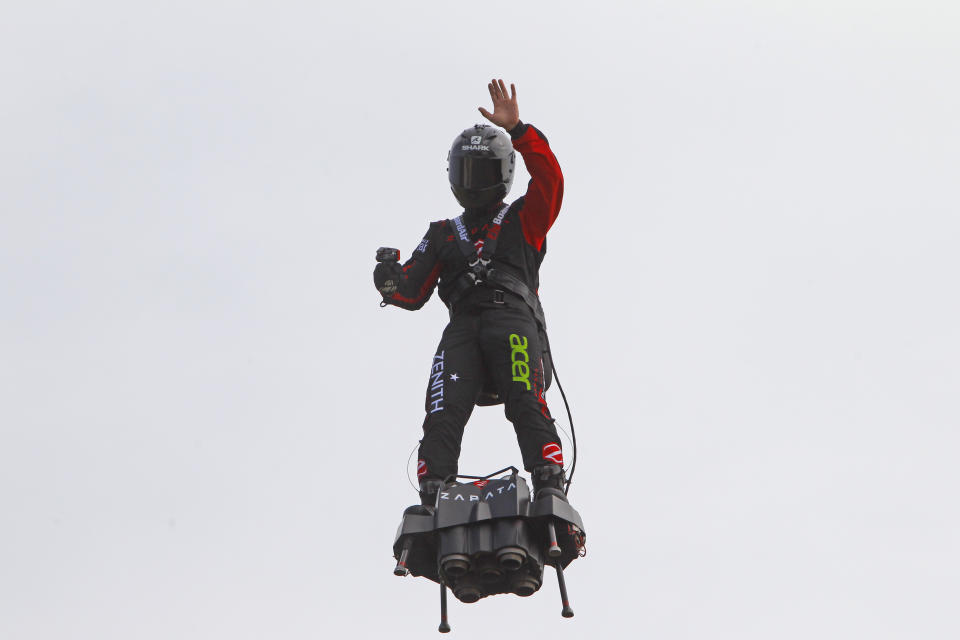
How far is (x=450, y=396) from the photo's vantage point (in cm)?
1205

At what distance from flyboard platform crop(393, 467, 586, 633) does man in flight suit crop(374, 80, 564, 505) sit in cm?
38

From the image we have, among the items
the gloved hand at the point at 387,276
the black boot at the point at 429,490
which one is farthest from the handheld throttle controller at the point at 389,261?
the black boot at the point at 429,490

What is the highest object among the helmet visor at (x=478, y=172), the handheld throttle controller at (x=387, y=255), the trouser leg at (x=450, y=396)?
the helmet visor at (x=478, y=172)

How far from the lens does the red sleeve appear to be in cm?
1208

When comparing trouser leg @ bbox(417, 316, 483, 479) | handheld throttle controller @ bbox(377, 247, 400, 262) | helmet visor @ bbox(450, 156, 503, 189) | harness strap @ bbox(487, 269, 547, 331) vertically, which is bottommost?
trouser leg @ bbox(417, 316, 483, 479)

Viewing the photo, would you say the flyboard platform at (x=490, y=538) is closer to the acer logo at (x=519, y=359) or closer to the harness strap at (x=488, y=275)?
the acer logo at (x=519, y=359)

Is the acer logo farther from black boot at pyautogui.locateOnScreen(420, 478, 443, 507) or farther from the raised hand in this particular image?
the raised hand

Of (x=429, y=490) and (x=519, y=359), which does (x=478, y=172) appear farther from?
(x=429, y=490)

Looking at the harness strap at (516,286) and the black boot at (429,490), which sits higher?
the harness strap at (516,286)

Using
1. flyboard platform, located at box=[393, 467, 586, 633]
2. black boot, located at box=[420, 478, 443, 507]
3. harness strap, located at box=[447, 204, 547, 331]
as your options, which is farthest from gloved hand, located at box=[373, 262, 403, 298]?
flyboard platform, located at box=[393, 467, 586, 633]

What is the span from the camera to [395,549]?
1134 centimetres

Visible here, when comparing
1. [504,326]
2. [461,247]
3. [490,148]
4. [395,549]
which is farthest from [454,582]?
[490,148]

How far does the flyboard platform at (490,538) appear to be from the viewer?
1101cm

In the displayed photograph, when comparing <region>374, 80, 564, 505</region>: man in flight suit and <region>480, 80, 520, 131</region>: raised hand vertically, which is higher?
<region>480, 80, 520, 131</region>: raised hand
